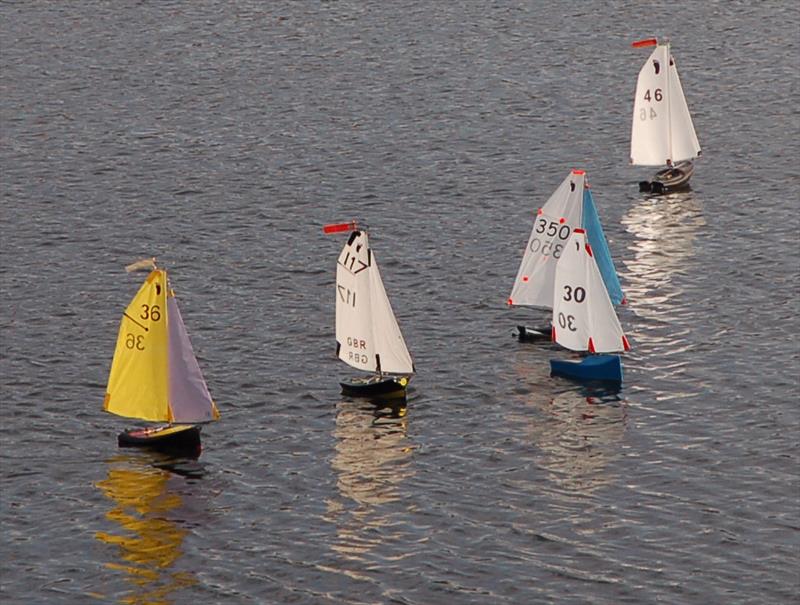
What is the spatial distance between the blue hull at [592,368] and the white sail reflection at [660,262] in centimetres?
531

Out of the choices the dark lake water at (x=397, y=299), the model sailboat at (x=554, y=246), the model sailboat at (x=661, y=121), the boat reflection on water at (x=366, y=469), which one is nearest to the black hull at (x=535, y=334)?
A: the model sailboat at (x=554, y=246)

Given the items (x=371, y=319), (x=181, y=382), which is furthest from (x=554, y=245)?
(x=181, y=382)

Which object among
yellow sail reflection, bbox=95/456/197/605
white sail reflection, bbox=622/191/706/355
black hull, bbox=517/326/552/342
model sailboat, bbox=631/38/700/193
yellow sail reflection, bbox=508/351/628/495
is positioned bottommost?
→ yellow sail reflection, bbox=95/456/197/605

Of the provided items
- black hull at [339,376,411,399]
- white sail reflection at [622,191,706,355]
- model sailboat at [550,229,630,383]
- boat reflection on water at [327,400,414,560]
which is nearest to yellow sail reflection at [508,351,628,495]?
model sailboat at [550,229,630,383]

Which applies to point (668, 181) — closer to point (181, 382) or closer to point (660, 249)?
point (660, 249)

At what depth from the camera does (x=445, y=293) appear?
4072 inches

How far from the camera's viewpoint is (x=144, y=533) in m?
75.0

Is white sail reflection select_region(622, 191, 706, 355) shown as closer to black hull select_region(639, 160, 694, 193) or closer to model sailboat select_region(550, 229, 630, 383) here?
black hull select_region(639, 160, 694, 193)

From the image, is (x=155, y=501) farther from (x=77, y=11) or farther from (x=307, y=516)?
(x=77, y=11)

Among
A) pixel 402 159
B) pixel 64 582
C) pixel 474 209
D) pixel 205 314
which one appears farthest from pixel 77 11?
pixel 64 582

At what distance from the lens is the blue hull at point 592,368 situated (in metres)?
88.8

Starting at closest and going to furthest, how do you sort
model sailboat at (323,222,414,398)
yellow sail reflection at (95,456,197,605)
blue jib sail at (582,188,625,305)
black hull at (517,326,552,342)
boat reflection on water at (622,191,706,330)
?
yellow sail reflection at (95,456,197,605)
model sailboat at (323,222,414,398)
black hull at (517,326,552,342)
blue jib sail at (582,188,625,305)
boat reflection on water at (622,191,706,330)

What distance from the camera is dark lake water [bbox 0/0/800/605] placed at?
241 ft

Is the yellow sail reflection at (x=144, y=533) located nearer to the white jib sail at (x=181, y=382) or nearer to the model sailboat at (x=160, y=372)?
the model sailboat at (x=160, y=372)
